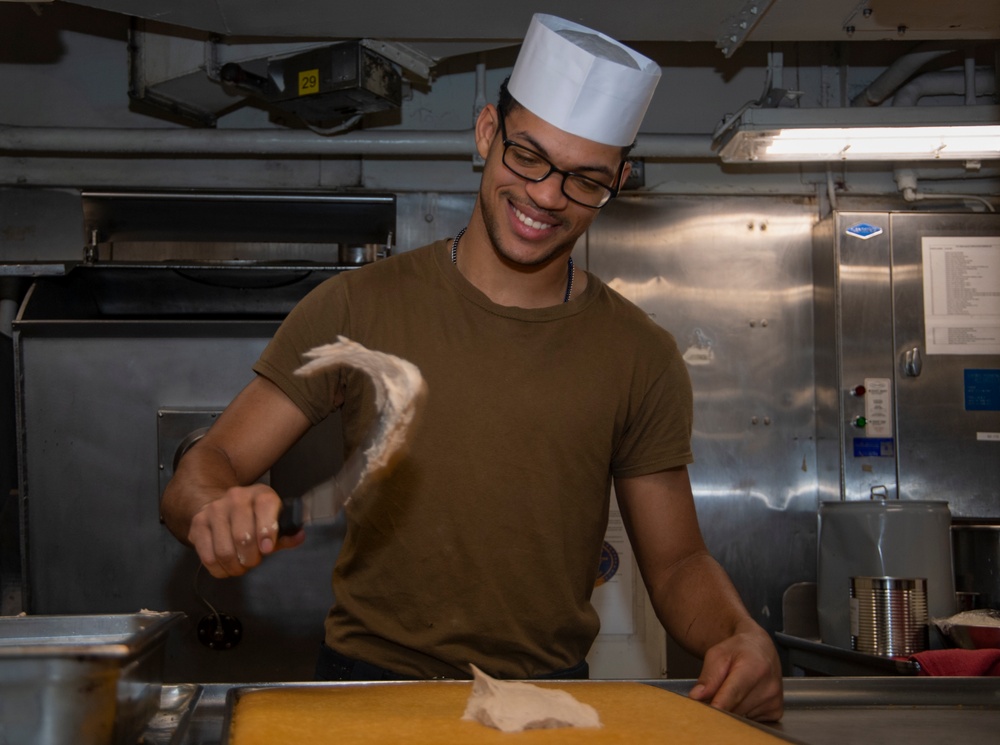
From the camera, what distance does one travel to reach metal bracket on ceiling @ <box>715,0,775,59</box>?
2.54 metres

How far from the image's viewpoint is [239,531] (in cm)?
116

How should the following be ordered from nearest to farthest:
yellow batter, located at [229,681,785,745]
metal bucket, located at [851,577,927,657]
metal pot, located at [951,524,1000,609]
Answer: yellow batter, located at [229,681,785,745]
metal bucket, located at [851,577,927,657]
metal pot, located at [951,524,1000,609]

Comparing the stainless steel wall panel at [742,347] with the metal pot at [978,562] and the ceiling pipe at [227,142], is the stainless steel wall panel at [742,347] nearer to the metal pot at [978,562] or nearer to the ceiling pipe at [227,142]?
the ceiling pipe at [227,142]

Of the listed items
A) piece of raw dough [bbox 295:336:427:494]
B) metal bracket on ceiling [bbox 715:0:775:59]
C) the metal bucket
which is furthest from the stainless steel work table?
metal bracket on ceiling [bbox 715:0:775:59]

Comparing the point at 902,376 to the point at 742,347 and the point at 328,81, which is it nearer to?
the point at 742,347

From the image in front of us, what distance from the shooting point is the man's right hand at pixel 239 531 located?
3.77ft

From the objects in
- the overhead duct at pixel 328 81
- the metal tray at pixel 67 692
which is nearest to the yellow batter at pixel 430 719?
the metal tray at pixel 67 692

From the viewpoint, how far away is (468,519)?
161cm

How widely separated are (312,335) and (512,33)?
1.54 meters

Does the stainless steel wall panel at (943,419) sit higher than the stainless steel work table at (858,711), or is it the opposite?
the stainless steel wall panel at (943,419)

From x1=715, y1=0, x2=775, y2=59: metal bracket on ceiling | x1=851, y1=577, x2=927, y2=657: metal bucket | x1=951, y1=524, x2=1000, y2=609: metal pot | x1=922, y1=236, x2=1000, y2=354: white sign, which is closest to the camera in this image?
x1=715, y1=0, x2=775, y2=59: metal bracket on ceiling

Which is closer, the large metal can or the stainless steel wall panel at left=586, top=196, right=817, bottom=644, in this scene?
the large metal can

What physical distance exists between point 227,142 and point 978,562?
9.51ft

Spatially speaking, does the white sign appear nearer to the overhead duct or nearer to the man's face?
the overhead duct
